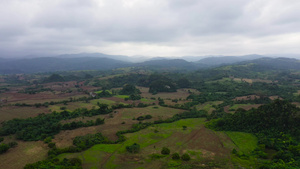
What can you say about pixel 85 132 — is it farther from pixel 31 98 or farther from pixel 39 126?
pixel 31 98

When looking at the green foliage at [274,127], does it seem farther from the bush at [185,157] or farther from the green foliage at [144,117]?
the green foliage at [144,117]

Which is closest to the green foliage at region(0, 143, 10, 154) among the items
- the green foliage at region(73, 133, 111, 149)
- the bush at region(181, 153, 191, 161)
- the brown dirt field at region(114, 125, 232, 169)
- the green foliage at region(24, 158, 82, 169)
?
the green foliage at region(24, 158, 82, 169)

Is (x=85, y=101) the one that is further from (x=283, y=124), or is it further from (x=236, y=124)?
(x=283, y=124)

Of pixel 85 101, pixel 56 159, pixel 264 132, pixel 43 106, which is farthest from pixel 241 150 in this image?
pixel 43 106

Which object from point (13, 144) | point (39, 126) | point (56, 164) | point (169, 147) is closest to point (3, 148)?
point (13, 144)

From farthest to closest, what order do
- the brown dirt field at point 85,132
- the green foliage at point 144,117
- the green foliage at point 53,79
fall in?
the green foliage at point 53,79
the green foliage at point 144,117
the brown dirt field at point 85,132

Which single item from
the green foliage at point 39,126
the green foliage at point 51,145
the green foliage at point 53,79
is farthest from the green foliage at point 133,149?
the green foliage at point 53,79

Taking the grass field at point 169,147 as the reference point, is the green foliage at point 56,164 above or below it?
above

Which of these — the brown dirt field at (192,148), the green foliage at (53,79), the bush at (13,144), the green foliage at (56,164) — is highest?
the green foliage at (53,79)
